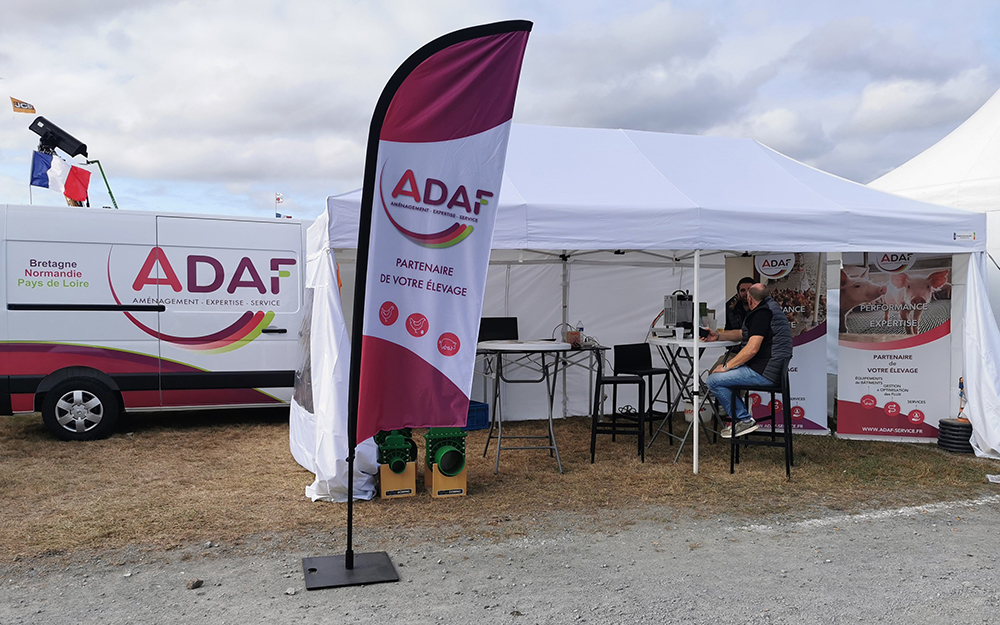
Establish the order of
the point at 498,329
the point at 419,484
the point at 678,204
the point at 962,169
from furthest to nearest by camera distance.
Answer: the point at 962,169
the point at 498,329
the point at 678,204
the point at 419,484

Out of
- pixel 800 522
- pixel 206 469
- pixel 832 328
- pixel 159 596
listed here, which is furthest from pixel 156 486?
pixel 832 328

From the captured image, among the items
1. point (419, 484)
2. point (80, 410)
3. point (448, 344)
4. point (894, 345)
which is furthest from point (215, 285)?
point (894, 345)

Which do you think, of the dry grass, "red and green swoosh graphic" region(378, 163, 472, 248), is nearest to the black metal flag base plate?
the dry grass

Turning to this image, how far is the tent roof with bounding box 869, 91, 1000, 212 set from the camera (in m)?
8.45

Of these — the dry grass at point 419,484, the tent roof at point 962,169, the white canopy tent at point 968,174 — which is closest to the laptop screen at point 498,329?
the dry grass at point 419,484

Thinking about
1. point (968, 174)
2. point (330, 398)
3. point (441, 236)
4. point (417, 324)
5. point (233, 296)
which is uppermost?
point (968, 174)

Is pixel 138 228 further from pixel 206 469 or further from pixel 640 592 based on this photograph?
pixel 640 592

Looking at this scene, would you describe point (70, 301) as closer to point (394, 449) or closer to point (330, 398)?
point (330, 398)

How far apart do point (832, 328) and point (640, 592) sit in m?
6.43

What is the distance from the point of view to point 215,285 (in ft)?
23.0

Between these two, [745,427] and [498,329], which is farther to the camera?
[498,329]

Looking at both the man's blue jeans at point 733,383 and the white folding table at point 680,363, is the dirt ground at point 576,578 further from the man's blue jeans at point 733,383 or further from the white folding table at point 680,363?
the white folding table at point 680,363

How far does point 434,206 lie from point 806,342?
15.0 ft

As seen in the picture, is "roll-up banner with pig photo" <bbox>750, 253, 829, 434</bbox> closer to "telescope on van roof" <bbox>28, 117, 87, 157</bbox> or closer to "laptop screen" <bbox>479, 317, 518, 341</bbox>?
"laptop screen" <bbox>479, 317, 518, 341</bbox>
